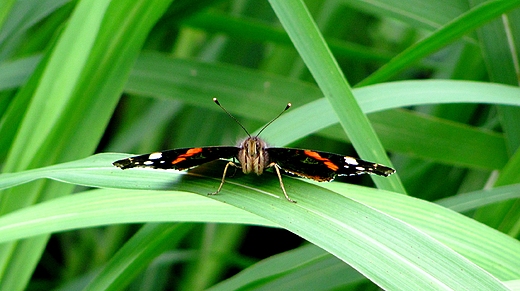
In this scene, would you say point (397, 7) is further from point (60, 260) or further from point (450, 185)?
point (60, 260)

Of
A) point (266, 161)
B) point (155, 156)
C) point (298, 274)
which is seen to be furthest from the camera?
point (298, 274)

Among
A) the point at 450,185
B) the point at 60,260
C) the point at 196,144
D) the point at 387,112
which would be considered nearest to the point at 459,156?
the point at 387,112

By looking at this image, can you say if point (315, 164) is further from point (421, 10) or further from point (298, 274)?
point (421, 10)

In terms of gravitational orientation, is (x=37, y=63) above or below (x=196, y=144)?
below

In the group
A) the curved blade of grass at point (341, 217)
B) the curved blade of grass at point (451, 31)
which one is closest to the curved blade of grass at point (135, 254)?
the curved blade of grass at point (341, 217)

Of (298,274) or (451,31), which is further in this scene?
(298,274)

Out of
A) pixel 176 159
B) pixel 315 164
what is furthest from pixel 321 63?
pixel 176 159

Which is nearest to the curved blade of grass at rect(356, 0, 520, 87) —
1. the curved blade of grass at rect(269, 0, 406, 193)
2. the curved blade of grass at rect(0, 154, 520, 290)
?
the curved blade of grass at rect(269, 0, 406, 193)
